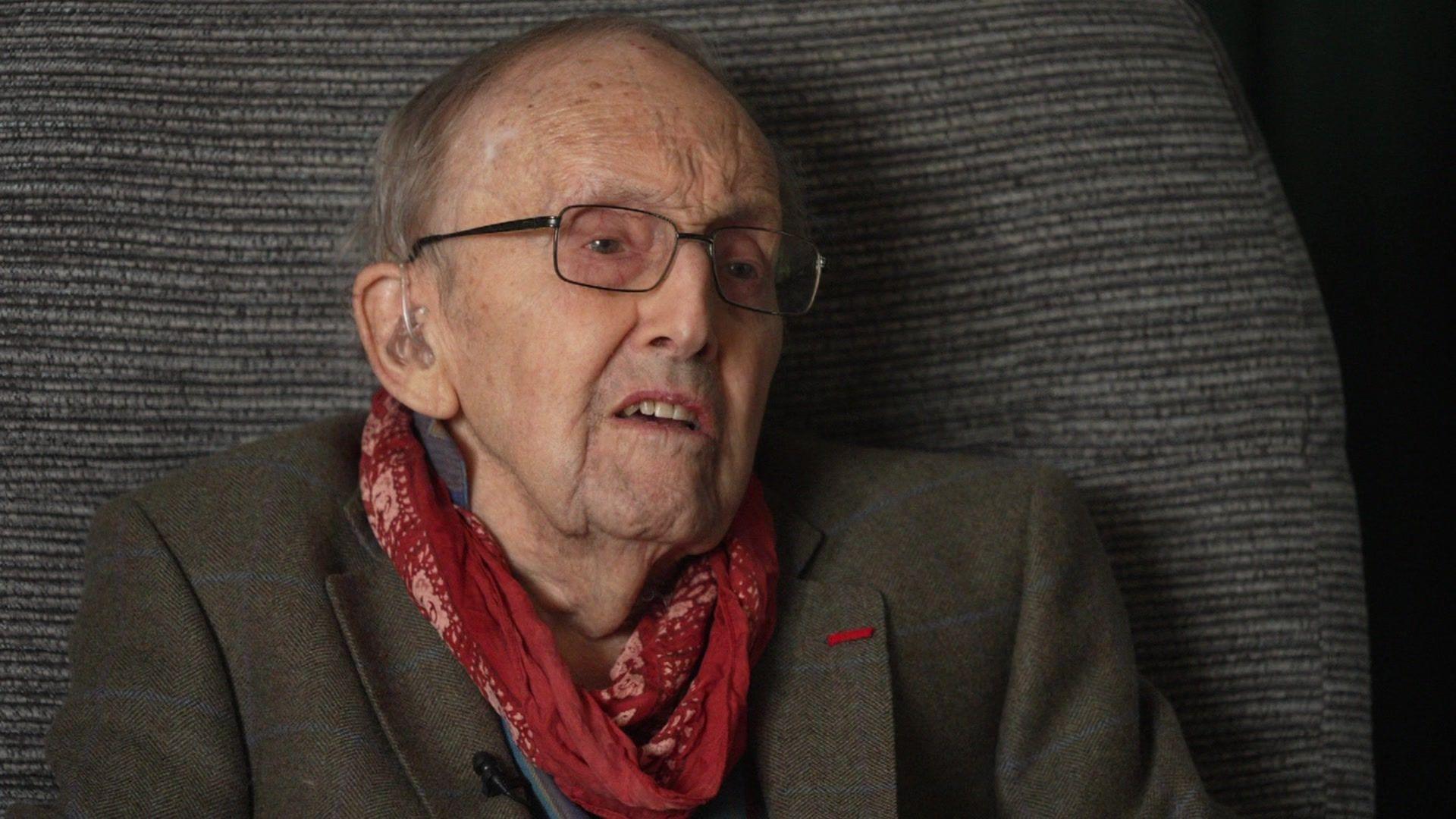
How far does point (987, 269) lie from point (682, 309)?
62cm

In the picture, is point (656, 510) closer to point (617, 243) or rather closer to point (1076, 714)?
point (617, 243)

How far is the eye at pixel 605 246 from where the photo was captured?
136 centimetres

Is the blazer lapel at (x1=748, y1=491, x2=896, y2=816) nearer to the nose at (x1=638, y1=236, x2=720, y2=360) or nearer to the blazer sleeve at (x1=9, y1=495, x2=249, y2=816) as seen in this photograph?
the nose at (x1=638, y1=236, x2=720, y2=360)

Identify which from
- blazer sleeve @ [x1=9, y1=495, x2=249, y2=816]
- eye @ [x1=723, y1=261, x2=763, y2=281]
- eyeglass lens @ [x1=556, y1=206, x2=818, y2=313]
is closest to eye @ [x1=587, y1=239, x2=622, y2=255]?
eyeglass lens @ [x1=556, y1=206, x2=818, y2=313]

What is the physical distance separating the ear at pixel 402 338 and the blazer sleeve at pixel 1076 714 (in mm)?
736

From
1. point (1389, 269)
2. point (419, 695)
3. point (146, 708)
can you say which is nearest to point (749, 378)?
point (419, 695)

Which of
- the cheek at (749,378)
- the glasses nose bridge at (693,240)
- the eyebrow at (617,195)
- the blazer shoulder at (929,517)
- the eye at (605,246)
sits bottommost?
the blazer shoulder at (929,517)

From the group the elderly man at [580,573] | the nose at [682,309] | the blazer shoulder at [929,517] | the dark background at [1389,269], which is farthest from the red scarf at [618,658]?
the dark background at [1389,269]

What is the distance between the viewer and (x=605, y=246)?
1362 millimetres

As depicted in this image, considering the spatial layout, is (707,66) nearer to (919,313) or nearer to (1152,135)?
(919,313)

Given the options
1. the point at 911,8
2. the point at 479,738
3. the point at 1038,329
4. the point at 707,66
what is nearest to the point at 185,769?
the point at 479,738

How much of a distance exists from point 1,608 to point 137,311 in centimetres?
40

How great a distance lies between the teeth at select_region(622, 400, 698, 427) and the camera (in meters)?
1.35

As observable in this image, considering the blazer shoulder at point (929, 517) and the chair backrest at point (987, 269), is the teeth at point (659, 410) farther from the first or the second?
the chair backrest at point (987, 269)
